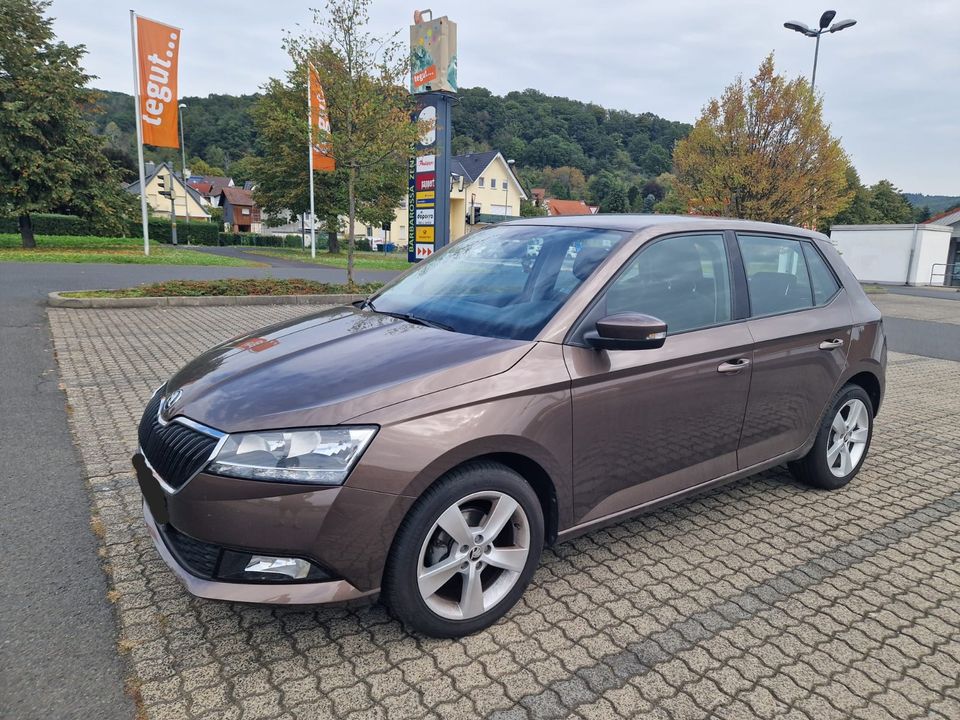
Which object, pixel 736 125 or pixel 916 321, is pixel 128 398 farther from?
pixel 736 125

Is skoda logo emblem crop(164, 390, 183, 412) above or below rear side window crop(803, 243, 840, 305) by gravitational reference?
below

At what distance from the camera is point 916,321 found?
1592cm

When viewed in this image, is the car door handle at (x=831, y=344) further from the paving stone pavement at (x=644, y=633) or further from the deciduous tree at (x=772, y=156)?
the deciduous tree at (x=772, y=156)

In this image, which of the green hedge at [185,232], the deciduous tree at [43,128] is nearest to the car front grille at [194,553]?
the deciduous tree at [43,128]

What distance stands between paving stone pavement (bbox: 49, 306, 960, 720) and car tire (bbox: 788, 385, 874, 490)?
0.68 ft

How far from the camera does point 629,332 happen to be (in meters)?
2.68

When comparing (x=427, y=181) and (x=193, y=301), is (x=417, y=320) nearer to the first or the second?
(x=193, y=301)

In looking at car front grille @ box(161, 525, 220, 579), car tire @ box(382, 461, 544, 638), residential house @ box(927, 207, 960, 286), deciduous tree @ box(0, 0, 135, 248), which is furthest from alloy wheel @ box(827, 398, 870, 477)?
residential house @ box(927, 207, 960, 286)

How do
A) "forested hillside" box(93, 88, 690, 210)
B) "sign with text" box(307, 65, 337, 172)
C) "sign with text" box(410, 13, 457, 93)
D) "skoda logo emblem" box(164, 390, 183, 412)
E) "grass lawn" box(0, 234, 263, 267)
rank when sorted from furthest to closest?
1. "forested hillside" box(93, 88, 690, 210)
2. "grass lawn" box(0, 234, 263, 267)
3. "sign with text" box(410, 13, 457, 93)
4. "sign with text" box(307, 65, 337, 172)
5. "skoda logo emblem" box(164, 390, 183, 412)

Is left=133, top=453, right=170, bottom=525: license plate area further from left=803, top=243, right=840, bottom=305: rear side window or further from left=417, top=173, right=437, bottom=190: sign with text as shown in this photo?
left=417, top=173, right=437, bottom=190: sign with text

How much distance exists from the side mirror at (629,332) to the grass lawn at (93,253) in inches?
830

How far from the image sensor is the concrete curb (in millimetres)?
10719

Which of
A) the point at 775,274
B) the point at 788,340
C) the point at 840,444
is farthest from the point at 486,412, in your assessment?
the point at 840,444

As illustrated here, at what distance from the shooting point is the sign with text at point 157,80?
19.4 meters
